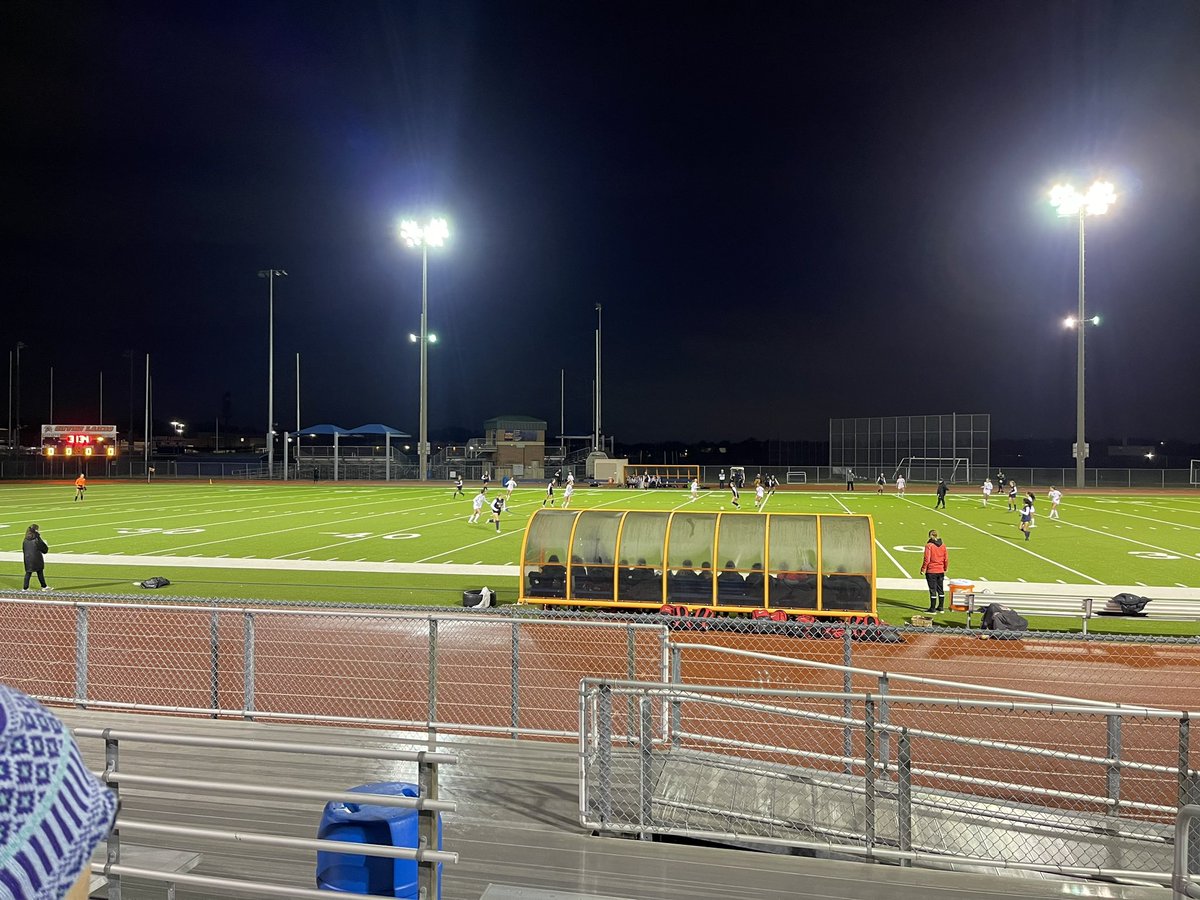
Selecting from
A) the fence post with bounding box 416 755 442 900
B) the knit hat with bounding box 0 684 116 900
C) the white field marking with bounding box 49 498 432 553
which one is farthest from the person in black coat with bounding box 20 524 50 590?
the knit hat with bounding box 0 684 116 900

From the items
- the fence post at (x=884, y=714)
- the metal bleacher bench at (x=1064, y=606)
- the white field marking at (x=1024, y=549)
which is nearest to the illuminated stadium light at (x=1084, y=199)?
the white field marking at (x=1024, y=549)

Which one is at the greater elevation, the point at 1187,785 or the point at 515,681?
the point at 1187,785

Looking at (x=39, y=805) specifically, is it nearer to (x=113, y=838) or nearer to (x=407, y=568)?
(x=113, y=838)

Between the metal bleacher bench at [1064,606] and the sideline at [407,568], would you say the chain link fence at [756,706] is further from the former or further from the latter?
the sideline at [407,568]

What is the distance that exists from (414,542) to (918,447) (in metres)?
55.6

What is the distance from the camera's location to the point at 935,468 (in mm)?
68875

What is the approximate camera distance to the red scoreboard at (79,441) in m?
59.8

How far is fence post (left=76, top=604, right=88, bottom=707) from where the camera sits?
26.7ft

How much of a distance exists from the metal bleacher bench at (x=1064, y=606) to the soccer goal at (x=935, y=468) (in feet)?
168

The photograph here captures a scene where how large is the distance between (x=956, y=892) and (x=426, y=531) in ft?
84.3

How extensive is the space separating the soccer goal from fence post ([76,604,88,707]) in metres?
64.1

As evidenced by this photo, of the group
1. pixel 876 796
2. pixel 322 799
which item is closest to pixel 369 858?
pixel 322 799

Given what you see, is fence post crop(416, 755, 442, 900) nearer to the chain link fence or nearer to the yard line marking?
the chain link fence

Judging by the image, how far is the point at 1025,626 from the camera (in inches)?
540
